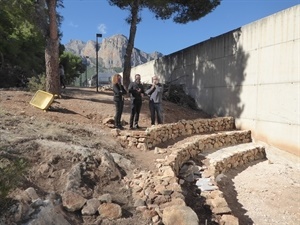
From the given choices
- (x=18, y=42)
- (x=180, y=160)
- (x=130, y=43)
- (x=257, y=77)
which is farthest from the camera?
(x=18, y=42)

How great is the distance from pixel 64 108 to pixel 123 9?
7957 millimetres

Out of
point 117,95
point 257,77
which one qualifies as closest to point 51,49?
point 117,95

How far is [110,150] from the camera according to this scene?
23.1 ft

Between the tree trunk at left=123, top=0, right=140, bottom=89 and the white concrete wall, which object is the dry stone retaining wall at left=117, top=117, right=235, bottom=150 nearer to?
the white concrete wall

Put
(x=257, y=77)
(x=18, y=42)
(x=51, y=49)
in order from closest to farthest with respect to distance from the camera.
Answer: (x=257, y=77) → (x=51, y=49) → (x=18, y=42)

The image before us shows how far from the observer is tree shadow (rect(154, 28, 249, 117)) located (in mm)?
11820

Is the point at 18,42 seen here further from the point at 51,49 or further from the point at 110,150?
the point at 110,150

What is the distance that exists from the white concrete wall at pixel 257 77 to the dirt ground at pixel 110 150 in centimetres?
96

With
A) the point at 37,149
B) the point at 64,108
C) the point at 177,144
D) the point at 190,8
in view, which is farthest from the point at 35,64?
the point at 37,149

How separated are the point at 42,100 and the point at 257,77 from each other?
6.69 m

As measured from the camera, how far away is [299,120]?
8789 mm

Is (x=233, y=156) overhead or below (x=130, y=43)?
below

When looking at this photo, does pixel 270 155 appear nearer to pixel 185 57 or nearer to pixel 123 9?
pixel 185 57

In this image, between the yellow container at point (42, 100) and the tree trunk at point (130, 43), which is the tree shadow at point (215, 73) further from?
the yellow container at point (42, 100)
